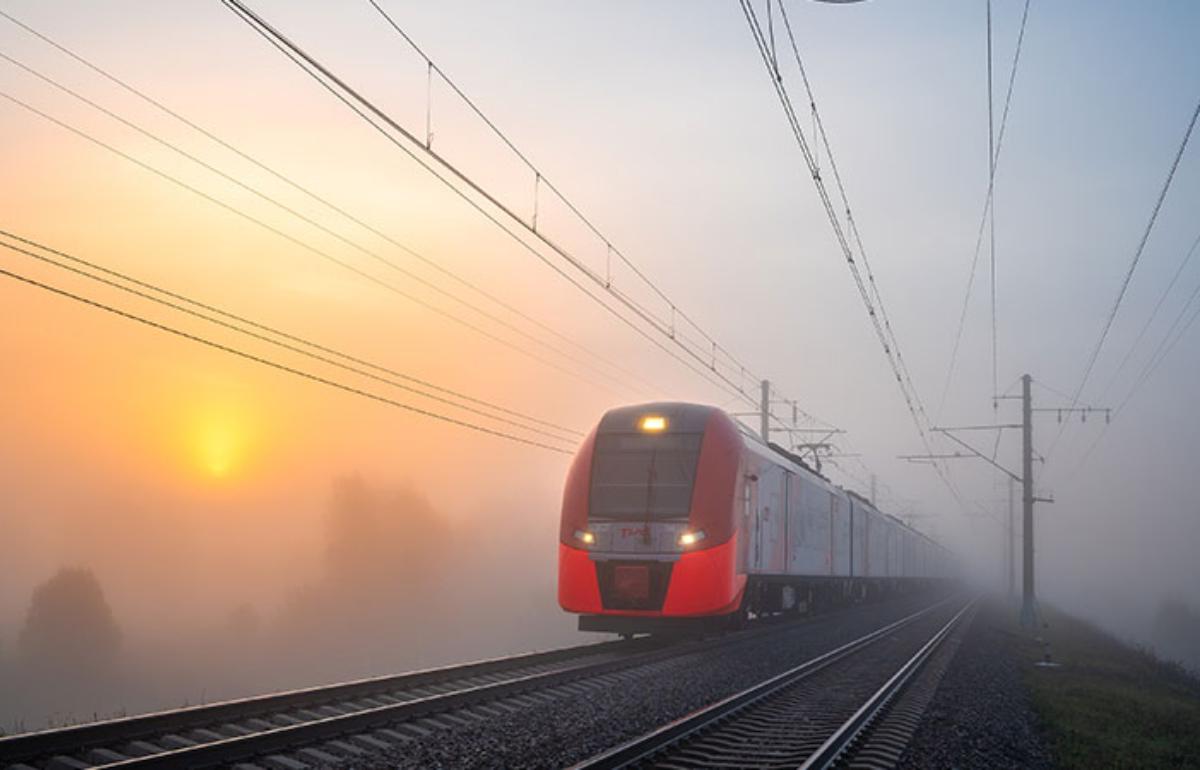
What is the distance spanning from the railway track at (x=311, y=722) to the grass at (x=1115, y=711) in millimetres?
5223

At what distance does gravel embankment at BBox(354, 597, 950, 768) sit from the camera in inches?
356

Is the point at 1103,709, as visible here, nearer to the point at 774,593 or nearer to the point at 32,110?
the point at 774,593

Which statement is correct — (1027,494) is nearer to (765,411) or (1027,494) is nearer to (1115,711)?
(765,411)

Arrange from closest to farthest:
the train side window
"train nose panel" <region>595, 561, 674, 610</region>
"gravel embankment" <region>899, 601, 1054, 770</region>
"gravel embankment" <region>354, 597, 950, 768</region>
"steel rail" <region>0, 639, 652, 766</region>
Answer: "steel rail" <region>0, 639, 652, 766</region>
"gravel embankment" <region>354, 597, 950, 768</region>
"gravel embankment" <region>899, 601, 1054, 770</region>
"train nose panel" <region>595, 561, 674, 610</region>
the train side window

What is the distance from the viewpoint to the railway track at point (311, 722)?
782 cm

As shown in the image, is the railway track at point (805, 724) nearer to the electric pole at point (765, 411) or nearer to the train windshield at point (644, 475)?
the train windshield at point (644, 475)

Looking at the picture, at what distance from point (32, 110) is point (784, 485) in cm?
1540

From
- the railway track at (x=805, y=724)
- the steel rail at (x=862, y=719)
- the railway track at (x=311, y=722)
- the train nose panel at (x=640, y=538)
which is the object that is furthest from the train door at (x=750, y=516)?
Answer: the railway track at (x=311, y=722)

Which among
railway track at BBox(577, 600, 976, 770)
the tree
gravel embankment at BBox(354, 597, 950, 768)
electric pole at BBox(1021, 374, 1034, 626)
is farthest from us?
the tree

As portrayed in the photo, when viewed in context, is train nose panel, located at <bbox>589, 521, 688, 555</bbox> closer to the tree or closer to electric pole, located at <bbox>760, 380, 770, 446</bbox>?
electric pole, located at <bbox>760, 380, 770, 446</bbox>

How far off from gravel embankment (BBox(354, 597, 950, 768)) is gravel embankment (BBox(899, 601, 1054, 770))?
2384 millimetres

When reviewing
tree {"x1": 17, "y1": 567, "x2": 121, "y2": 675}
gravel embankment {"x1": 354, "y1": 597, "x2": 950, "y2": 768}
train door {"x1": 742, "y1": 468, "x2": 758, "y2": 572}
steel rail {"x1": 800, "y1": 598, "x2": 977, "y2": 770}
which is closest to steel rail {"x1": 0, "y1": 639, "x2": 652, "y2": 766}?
gravel embankment {"x1": 354, "y1": 597, "x2": 950, "y2": 768}

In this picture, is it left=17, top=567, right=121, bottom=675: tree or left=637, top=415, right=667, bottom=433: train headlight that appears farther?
left=17, top=567, right=121, bottom=675: tree

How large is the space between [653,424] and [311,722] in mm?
10949
